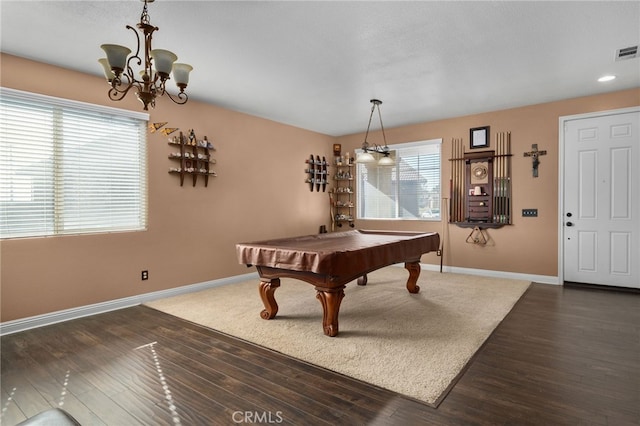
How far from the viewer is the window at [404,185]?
20.1 ft

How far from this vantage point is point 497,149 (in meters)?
5.39

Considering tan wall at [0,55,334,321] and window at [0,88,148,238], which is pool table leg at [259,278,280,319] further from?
window at [0,88,148,238]

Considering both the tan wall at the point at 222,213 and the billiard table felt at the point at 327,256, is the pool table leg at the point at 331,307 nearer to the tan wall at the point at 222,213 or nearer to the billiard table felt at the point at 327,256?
the billiard table felt at the point at 327,256

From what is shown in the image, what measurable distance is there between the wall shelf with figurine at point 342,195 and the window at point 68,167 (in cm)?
389

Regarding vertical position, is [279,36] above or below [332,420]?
above

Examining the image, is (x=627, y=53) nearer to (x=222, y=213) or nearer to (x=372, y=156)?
(x=372, y=156)

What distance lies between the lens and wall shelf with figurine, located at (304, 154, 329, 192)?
21.9 ft

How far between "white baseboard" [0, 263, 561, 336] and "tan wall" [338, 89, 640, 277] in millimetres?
89

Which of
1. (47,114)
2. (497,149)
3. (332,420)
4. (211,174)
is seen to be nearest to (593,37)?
(497,149)

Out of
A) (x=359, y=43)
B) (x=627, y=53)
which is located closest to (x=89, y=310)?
(x=359, y=43)

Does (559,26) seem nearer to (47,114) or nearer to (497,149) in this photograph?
(497,149)

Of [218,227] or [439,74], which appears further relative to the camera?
[218,227]

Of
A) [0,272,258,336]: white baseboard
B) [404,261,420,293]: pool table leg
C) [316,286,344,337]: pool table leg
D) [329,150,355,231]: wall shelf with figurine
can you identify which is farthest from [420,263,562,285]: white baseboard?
[0,272,258,336]: white baseboard

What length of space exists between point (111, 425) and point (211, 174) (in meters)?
3.57
